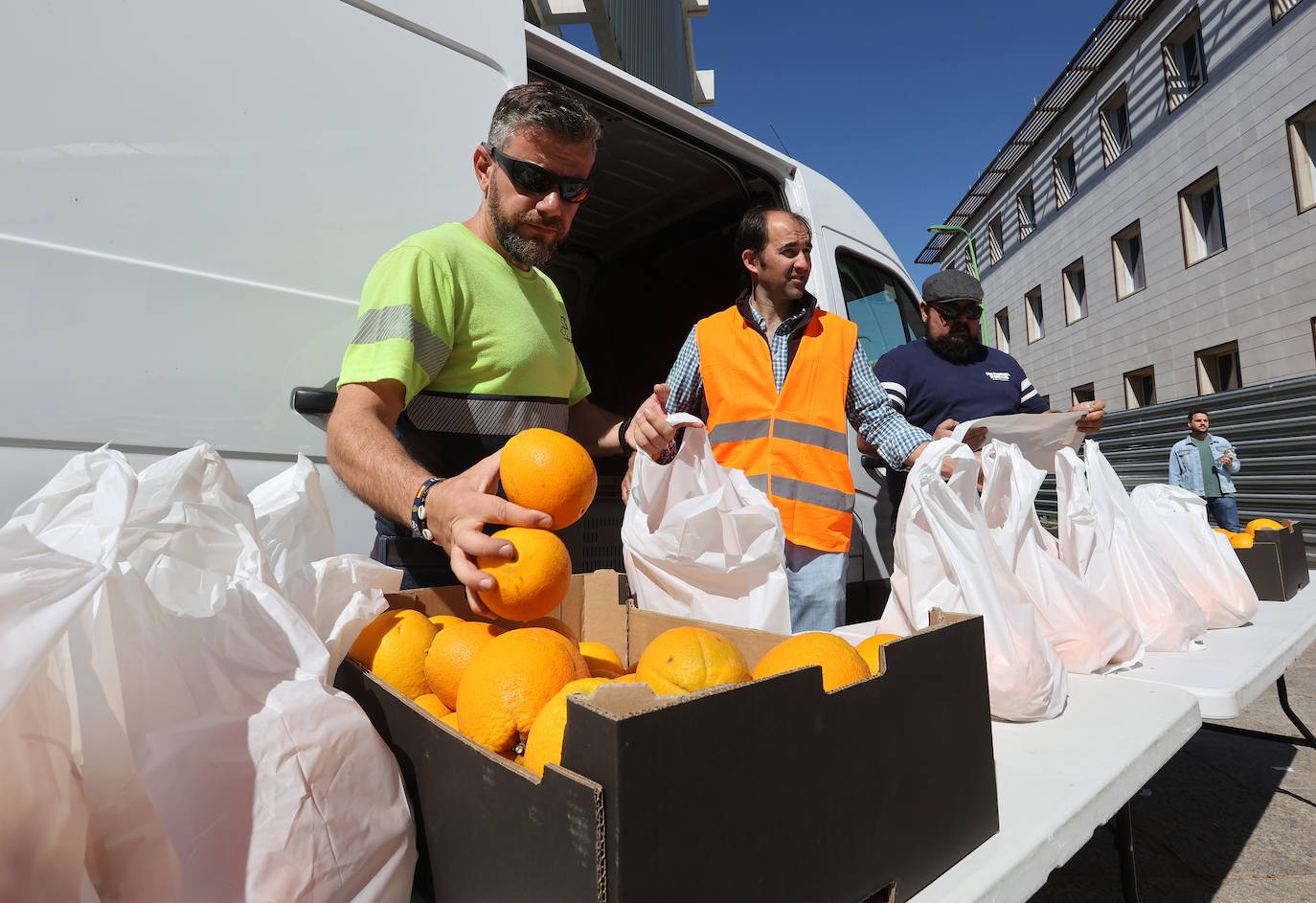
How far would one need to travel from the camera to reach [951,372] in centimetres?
333

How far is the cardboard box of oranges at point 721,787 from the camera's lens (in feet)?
1.58

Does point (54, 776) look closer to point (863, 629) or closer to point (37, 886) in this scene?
point (37, 886)

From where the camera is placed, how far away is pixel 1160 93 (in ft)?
42.7

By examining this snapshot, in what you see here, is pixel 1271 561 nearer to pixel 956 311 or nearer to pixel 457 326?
pixel 956 311

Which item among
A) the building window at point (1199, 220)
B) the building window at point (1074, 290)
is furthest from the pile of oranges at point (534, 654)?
the building window at point (1074, 290)

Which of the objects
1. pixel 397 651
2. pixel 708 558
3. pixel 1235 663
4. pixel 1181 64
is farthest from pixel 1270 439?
pixel 397 651

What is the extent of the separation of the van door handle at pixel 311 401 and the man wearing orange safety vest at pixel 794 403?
1348 millimetres

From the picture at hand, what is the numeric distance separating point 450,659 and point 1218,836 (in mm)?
2900

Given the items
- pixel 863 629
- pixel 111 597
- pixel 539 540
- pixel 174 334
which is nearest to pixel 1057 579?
pixel 863 629

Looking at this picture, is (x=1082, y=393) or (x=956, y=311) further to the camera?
(x=1082, y=393)

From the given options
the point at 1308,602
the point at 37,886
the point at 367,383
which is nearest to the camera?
the point at 37,886

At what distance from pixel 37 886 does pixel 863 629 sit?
1.38 m

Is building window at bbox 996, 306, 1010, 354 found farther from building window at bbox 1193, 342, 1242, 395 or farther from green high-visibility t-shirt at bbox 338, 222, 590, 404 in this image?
green high-visibility t-shirt at bbox 338, 222, 590, 404

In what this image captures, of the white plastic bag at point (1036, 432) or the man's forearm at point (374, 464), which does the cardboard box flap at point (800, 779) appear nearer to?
the man's forearm at point (374, 464)
